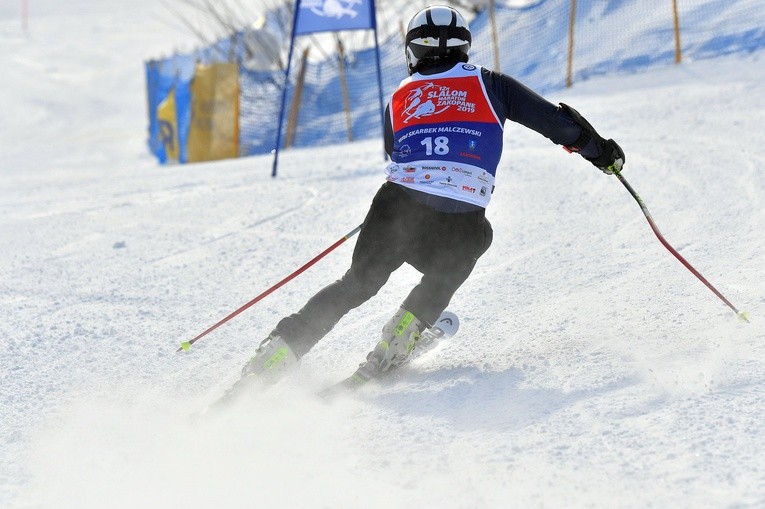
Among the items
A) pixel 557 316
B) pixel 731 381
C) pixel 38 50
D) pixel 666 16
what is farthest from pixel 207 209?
pixel 38 50

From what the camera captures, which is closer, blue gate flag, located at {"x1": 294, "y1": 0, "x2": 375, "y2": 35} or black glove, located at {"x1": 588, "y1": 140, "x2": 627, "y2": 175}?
black glove, located at {"x1": 588, "y1": 140, "x2": 627, "y2": 175}

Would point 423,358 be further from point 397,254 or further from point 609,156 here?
point 609,156

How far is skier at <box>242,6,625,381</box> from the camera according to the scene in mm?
3461

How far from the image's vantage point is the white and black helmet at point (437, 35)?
3.54 metres

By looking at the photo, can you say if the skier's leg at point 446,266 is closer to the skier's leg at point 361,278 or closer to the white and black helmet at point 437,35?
the skier's leg at point 361,278

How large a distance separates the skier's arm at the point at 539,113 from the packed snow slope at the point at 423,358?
809 mm

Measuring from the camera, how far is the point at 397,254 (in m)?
3.50

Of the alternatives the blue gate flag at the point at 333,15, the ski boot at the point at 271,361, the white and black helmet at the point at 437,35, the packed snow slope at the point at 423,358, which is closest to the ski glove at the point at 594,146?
the white and black helmet at the point at 437,35

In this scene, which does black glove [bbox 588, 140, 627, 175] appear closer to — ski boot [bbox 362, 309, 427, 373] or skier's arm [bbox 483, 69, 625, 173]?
skier's arm [bbox 483, 69, 625, 173]

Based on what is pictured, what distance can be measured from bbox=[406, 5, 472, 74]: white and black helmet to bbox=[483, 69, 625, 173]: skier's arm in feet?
0.55

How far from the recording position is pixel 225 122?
14.2 meters

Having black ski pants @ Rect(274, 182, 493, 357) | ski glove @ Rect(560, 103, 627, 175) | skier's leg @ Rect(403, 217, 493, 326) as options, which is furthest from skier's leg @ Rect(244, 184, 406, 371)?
ski glove @ Rect(560, 103, 627, 175)

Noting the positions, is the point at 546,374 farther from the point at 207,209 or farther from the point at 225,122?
the point at 225,122

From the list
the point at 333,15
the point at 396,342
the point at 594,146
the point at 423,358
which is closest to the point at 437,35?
the point at 594,146
